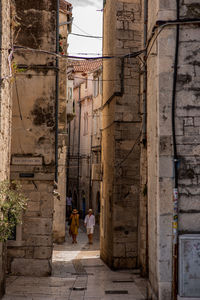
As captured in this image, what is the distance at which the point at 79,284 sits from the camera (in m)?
12.4

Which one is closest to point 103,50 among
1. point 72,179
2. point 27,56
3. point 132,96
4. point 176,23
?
point 132,96

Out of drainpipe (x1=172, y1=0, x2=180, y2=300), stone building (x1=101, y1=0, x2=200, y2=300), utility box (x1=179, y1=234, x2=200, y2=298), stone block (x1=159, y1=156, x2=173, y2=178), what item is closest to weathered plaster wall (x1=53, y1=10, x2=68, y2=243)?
stone building (x1=101, y1=0, x2=200, y2=300)

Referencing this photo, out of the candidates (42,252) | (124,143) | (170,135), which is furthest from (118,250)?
(170,135)

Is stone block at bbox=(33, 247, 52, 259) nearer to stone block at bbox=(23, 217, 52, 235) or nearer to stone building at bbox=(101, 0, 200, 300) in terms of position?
stone block at bbox=(23, 217, 52, 235)

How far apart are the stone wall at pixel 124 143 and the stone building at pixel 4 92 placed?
534cm

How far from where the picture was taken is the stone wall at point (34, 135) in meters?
13.4

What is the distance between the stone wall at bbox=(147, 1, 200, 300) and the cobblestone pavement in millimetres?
2043

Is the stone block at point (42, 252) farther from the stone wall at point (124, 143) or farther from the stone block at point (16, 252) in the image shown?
the stone wall at point (124, 143)

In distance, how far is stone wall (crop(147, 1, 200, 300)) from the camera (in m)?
8.99

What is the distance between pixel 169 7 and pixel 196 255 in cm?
465

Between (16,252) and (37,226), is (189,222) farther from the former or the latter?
(16,252)

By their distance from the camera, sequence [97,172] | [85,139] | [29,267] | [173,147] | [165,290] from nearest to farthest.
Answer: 1. [165,290]
2. [173,147]
3. [29,267]
4. [97,172]
5. [85,139]

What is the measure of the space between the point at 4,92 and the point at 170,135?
356 cm

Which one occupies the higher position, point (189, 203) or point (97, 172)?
point (189, 203)
